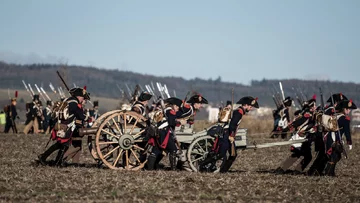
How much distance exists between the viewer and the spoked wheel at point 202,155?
15.8 m

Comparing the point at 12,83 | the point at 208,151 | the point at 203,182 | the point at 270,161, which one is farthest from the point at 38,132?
the point at 12,83

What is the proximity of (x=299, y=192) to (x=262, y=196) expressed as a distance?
810 mm

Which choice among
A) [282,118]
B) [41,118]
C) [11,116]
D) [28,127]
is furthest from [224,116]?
[11,116]

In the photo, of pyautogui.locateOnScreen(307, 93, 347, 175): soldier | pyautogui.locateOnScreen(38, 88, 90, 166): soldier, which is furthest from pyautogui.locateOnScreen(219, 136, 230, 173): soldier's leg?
pyautogui.locateOnScreen(38, 88, 90, 166): soldier

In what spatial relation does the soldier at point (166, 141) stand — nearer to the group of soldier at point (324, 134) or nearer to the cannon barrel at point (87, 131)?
the cannon barrel at point (87, 131)

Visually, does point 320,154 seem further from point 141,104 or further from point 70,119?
point 70,119

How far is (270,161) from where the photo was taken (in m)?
20.9

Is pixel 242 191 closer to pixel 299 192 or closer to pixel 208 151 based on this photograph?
pixel 299 192

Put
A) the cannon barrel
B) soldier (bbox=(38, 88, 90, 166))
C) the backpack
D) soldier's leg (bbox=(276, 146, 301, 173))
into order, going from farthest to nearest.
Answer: soldier's leg (bbox=(276, 146, 301, 173)), soldier (bbox=(38, 88, 90, 166)), the backpack, the cannon barrel

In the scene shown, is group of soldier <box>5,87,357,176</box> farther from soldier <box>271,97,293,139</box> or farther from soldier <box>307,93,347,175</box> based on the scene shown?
soldier <box>271,97,293,139</box>

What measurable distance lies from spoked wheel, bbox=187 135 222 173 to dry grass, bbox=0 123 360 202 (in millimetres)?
660

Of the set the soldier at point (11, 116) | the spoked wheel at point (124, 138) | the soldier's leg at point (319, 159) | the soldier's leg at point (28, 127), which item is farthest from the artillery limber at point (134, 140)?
the soldier at point (11, 116)

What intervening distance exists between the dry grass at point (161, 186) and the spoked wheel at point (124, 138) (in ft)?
1.71

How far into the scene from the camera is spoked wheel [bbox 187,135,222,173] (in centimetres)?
1579
